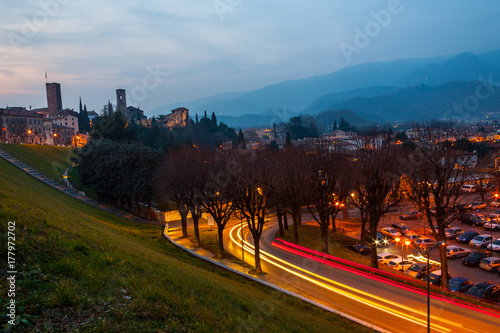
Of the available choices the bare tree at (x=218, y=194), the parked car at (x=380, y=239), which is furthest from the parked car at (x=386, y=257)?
the bare tree at (x=218, y=194)

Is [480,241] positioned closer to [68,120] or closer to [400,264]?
[400,264]

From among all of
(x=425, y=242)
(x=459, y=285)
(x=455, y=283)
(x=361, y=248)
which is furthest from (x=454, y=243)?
(x=459, y=285)

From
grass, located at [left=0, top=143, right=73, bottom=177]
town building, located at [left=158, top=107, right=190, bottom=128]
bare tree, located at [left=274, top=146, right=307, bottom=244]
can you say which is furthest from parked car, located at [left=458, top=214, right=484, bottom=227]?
town building, located at [left=158, top=107, right=190, bottom=128]

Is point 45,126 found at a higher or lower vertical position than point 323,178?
higher

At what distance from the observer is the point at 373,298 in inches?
709

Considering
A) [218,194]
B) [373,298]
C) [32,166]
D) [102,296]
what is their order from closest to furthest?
[102,296]
[373,298]
[218,194]
[32,166]

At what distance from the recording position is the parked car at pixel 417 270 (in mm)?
24172

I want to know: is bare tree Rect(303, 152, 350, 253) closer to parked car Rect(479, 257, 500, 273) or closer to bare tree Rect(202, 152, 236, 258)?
bare tree Rect(202, 152, 236, 258)

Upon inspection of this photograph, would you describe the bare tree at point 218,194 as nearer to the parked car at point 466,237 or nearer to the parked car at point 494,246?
the parked car at point 466,237

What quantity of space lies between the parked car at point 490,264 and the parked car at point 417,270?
5.34 meters

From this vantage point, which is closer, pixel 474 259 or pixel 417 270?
pixel 417 270

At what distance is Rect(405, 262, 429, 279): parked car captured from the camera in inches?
952

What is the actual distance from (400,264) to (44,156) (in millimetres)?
56348

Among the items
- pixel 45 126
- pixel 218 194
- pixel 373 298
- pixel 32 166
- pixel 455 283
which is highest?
pixel 45 126
